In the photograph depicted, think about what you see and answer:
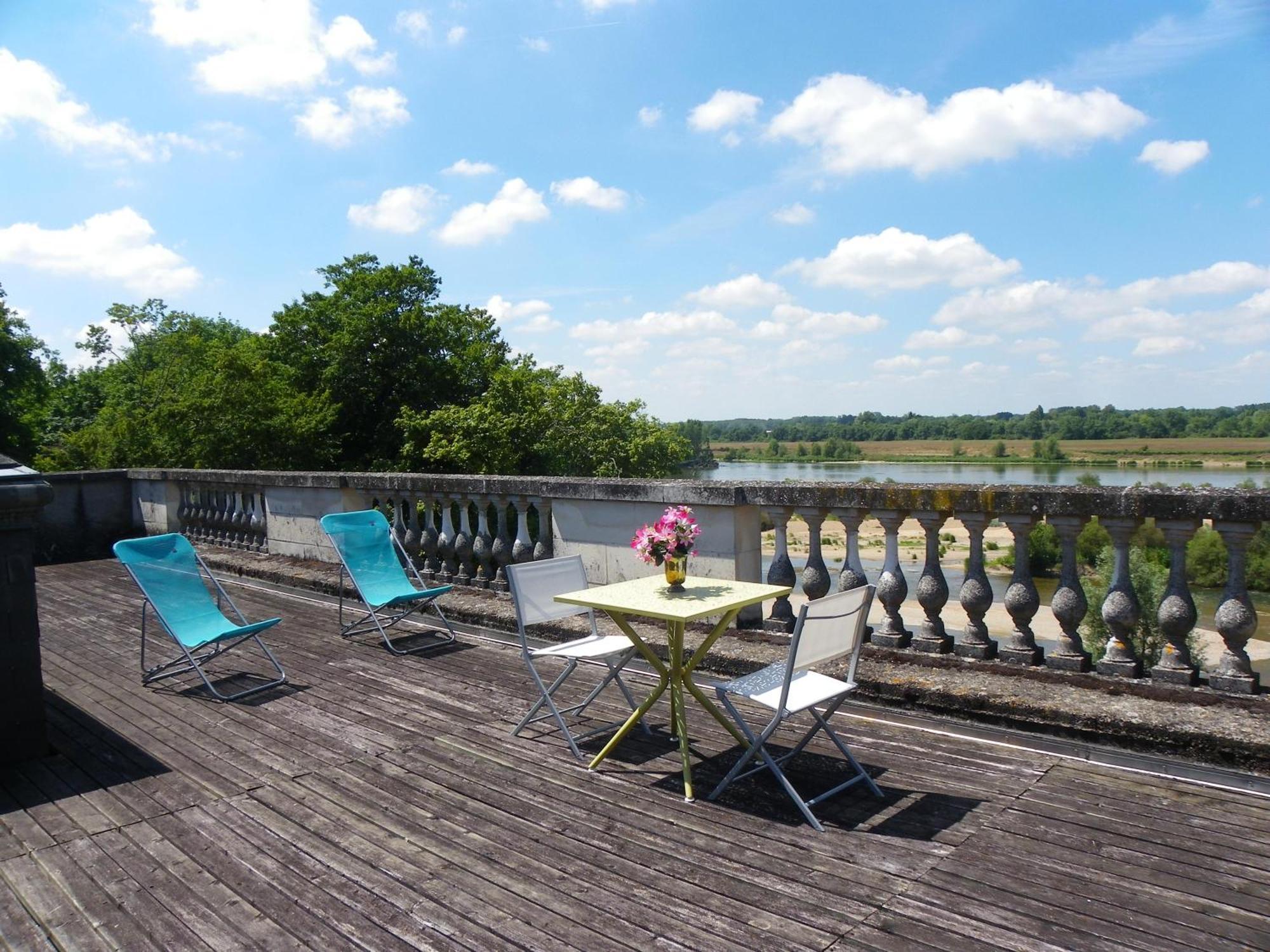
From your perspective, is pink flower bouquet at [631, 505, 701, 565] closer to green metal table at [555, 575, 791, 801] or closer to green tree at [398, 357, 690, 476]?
green metal table at [555, 575, 791, 801]

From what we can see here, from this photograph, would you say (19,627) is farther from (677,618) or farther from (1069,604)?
(1069,604)

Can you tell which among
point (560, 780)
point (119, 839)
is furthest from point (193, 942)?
point (560, 780)

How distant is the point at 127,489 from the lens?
11461 mm

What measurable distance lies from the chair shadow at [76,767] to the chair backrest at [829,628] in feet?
9.21

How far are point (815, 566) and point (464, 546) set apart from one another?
317 centimetres

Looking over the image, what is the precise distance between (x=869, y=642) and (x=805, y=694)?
1.75 meters

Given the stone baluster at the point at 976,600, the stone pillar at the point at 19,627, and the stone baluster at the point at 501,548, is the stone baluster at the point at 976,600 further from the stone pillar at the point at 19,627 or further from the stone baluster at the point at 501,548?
the stone pillar at the point at 19,627

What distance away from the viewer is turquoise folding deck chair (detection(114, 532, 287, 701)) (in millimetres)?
5230

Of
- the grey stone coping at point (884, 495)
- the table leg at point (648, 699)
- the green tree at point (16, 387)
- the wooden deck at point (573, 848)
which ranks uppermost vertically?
the green tree at point (16, 387)

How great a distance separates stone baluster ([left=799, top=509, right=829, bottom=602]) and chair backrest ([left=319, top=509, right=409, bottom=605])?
9.58 ft

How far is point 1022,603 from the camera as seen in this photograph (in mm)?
4484

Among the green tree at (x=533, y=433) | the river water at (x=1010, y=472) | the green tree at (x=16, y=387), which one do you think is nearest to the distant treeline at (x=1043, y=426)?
the river water at (x=1010, y=472)

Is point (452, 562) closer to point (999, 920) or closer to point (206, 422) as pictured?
point (999, 920)

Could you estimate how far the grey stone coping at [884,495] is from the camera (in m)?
3.80
